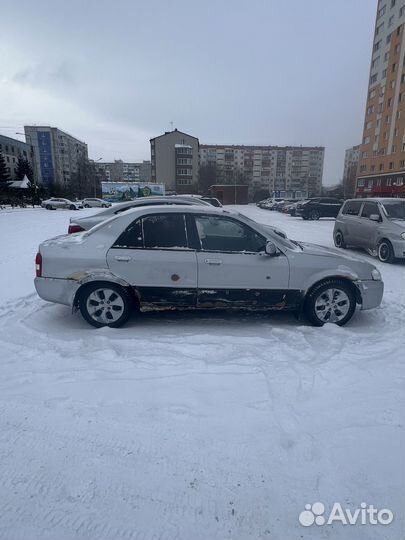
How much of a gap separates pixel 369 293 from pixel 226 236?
2133 mm

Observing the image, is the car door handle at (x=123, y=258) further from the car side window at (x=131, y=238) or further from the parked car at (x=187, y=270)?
the car side window at (x=131, y=238)

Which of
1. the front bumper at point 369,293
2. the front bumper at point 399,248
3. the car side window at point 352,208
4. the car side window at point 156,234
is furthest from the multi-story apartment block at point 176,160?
the front bumper at point 369,293

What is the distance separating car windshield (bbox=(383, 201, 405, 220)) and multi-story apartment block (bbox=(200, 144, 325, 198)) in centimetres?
8456

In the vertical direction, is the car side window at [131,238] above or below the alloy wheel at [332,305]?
above

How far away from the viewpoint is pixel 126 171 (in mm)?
125562

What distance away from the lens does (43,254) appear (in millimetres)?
4023

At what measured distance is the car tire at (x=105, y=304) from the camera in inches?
157

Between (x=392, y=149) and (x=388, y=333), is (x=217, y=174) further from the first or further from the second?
(x=388, y=333)

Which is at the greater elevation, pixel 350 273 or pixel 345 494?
pixel 350 273

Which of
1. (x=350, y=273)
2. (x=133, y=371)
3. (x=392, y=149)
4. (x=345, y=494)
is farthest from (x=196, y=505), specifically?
(x=392, y=149)

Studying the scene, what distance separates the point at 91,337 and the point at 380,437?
313 cm

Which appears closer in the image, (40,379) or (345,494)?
(345,494)

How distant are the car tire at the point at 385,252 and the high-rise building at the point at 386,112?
38.1 metres

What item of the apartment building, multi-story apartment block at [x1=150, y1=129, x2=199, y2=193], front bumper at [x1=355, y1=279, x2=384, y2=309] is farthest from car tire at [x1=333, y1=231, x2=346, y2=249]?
the apartment building
